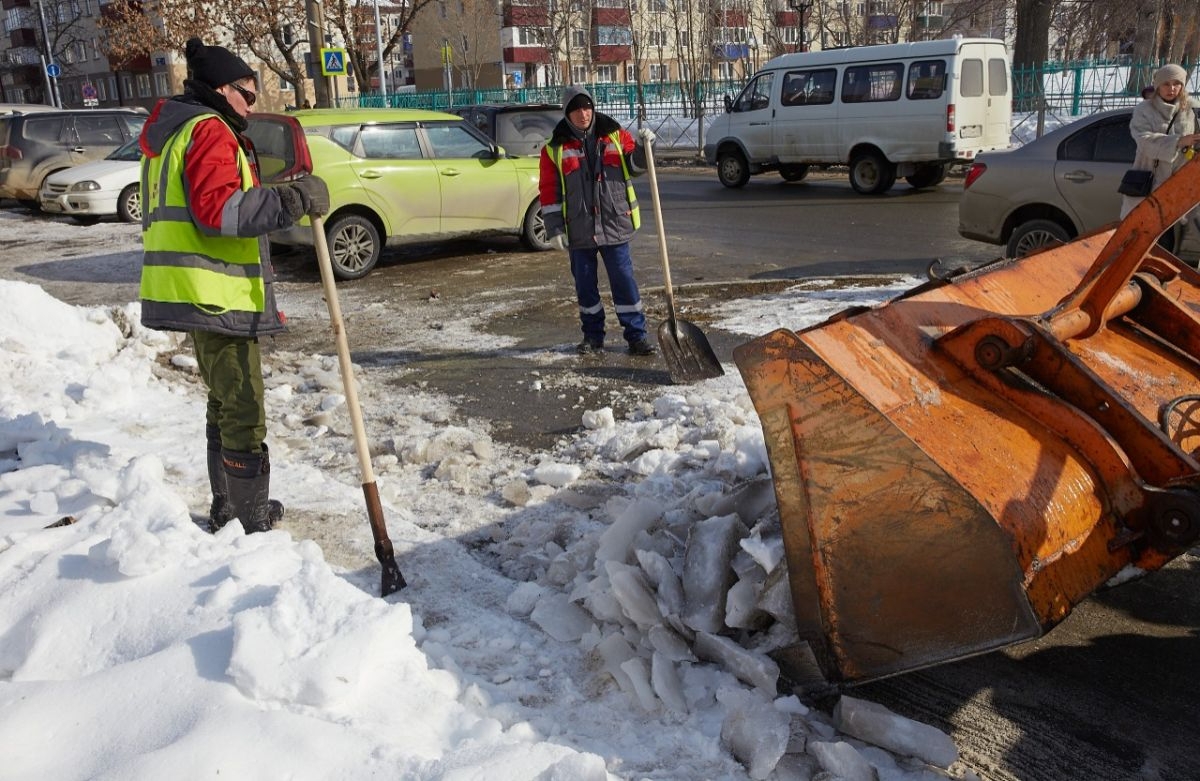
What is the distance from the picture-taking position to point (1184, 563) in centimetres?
388

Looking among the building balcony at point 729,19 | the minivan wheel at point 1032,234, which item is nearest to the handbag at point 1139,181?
the minivan wheel at point 1032,234

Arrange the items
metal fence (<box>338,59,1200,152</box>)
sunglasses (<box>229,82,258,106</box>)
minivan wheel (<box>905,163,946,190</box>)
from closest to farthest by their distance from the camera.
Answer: sunglasses (<box>229,82,258,106</box>), minivan wheel (<box>905,163,946,190</box>), metal fence (<box>338,59,1200,152</box>)

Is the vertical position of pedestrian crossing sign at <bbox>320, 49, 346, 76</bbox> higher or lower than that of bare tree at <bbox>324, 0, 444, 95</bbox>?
lower

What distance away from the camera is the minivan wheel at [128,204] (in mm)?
15711

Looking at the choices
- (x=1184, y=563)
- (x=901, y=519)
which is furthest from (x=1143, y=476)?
(x=1184, y=563)

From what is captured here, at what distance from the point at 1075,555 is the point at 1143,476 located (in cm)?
32

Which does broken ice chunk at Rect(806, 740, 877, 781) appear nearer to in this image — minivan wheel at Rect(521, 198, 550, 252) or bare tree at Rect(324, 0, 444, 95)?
minivan wheel at Rect(521, 198, 550, 252)

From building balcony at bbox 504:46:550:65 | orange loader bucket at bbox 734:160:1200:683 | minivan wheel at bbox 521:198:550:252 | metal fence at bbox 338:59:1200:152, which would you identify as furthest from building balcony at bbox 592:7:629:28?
orange loader bucket at bbox 734:160:1200:683

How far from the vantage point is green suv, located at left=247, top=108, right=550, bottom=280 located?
32.8ft

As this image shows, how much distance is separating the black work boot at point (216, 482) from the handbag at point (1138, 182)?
583 centimetres

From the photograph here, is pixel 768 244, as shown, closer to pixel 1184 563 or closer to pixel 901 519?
pixel 1184 563

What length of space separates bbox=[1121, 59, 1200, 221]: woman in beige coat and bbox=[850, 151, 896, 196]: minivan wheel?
29.4 ft

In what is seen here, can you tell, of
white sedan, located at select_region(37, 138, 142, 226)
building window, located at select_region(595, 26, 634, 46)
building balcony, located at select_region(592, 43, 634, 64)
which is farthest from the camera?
building window, located at select_region(595, 26, 634, 46)

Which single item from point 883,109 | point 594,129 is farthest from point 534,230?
point 883,109
